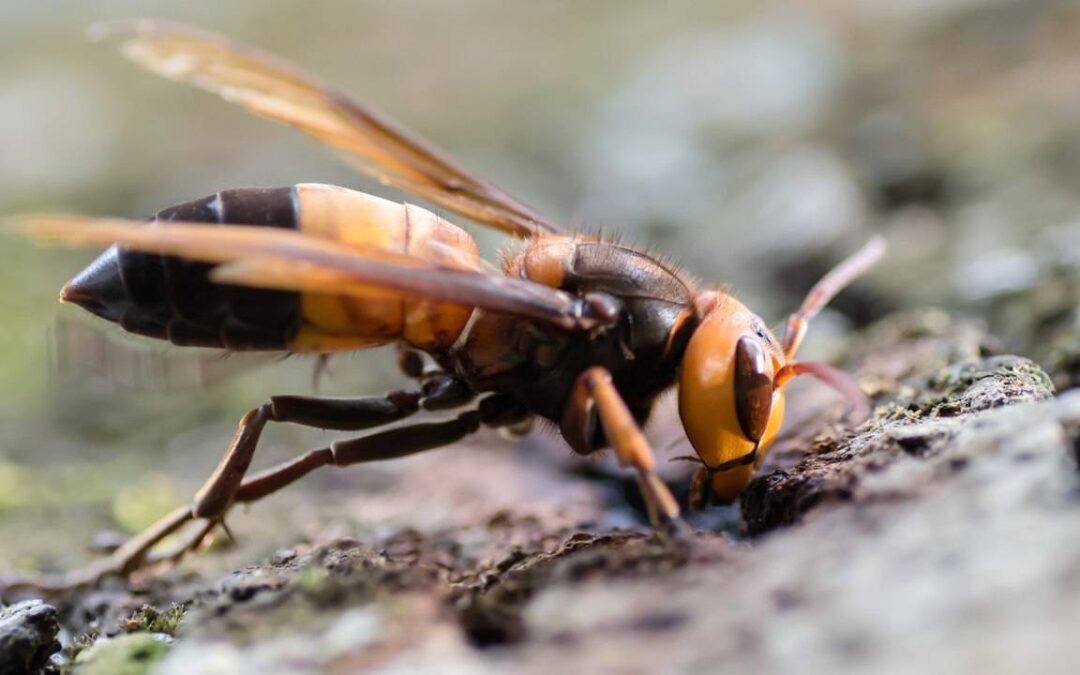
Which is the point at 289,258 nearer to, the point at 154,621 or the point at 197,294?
the point at 197,294

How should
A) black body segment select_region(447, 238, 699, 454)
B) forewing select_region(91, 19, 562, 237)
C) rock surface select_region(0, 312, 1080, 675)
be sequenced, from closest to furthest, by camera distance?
rock surface select_region(0, 312, 1080, 675)
black body segment select_region(447, 238, 699, 454)
forewing select_region(91, 19, 562, 237)

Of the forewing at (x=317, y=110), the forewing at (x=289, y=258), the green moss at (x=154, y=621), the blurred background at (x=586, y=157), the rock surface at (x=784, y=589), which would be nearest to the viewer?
the rock surface at (x=784, y=589)

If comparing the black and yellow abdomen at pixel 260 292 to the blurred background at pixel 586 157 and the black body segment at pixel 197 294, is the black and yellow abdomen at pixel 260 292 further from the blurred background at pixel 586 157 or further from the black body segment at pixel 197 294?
the blurred background at pixel 586 157

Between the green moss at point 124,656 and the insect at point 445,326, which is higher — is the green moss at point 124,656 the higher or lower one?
the lower one

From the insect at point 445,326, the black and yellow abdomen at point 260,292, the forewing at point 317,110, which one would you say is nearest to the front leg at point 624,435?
the insect at point 445,326

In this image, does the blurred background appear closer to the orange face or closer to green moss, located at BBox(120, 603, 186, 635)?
the orange face

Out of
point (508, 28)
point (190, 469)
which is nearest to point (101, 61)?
point (508, 28)

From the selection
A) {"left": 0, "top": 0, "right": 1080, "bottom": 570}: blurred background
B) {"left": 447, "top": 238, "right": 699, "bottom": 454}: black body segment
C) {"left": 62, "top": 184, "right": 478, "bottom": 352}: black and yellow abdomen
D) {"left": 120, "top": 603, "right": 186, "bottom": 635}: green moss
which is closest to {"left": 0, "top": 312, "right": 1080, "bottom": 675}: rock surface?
{"left": 120, "top": 603, "right": 186, "bottom": 635}: green moss

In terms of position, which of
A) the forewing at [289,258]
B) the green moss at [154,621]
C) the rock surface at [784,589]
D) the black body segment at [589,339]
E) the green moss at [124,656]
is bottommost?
the green moss at [154,621]
